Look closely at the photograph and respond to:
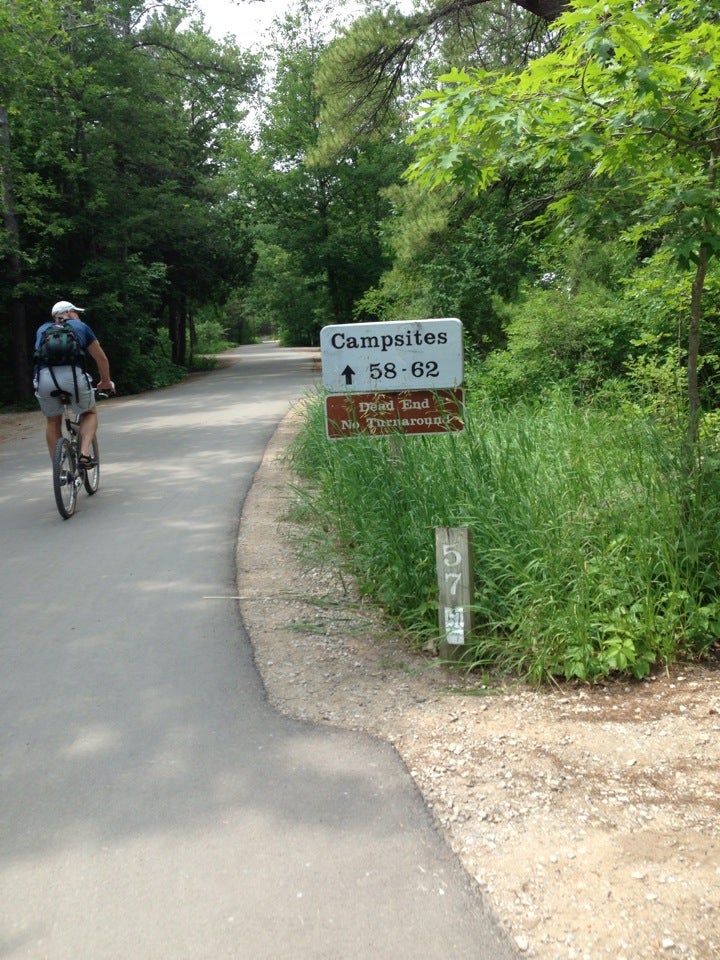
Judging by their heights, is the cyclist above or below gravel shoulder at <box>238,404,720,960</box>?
above

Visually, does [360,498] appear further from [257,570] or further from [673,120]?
[673,120]

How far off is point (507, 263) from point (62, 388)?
405 inches

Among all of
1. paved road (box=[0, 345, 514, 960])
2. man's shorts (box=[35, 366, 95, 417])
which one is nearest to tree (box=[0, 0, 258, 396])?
man's shorts (box=[35, 366, 95, 417])

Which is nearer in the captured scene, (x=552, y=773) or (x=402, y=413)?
(x=552, y=773)

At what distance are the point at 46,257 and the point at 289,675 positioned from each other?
1910cm

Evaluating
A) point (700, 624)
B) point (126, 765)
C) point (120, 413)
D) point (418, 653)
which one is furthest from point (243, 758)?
point (120, 413)

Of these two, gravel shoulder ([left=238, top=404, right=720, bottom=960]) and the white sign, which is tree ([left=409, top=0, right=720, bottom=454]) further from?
gravel shoulder ([left=238, top=404, right=720, bottom=960])

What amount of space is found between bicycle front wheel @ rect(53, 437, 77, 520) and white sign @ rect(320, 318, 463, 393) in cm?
310

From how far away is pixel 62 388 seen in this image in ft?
26.9

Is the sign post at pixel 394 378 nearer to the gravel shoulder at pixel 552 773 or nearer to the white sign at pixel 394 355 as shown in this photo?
the white sign at pixel 394 355

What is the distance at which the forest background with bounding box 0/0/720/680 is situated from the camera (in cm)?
436

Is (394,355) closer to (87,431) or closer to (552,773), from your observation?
(552,773)

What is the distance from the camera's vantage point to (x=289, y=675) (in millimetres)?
4355

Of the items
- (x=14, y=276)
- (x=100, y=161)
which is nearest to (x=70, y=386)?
(x=14, y=276)
